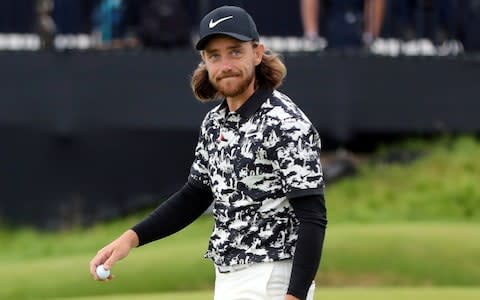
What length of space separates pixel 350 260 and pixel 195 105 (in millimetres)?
3800

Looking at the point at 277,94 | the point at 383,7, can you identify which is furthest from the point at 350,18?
the point at 277,94

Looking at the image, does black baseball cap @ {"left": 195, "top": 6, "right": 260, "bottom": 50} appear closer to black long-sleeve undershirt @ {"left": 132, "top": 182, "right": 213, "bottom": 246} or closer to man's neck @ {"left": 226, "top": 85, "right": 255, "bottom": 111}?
man's neck @ {"left": 226, "top": 85, "right": 255, "bottom": 111}

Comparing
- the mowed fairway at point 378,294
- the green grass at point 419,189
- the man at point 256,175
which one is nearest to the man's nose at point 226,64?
the man at point 256,175

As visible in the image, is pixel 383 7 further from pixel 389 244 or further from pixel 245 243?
pixel 245 243

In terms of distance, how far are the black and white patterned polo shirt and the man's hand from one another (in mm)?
320

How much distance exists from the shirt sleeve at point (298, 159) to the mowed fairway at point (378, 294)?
405cm

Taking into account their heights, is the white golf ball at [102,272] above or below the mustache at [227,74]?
below

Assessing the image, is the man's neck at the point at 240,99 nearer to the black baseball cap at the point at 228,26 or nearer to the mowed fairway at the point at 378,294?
the black baseball cap at the point at 228,26

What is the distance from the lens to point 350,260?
10383 mm

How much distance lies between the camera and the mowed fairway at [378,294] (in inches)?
346

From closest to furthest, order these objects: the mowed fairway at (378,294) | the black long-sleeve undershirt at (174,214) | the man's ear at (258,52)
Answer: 1. the man's ear at (258,52)
2. the black long-sleeve undershirt at (174,214)
3. the mowed fairway at (378,294)

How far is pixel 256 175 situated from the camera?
4910 mm

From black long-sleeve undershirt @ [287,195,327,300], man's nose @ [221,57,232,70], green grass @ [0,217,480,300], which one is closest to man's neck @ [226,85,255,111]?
man's nose @ [221,57,232,70]

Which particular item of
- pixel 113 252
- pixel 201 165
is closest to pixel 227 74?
pixel 201 165
